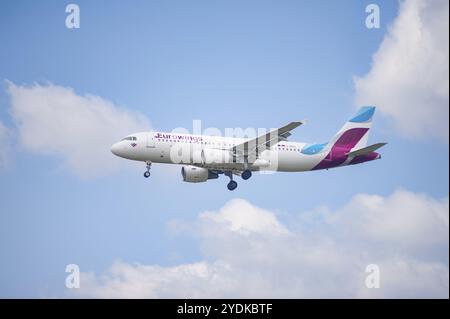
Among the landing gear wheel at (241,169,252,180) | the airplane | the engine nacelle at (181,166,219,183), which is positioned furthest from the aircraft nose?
the landing gear wheel at (241,169,252,180)

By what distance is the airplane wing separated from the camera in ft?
234

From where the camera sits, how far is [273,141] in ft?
242

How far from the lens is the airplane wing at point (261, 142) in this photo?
71231mm

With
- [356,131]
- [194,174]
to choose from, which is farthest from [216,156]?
[356,131]

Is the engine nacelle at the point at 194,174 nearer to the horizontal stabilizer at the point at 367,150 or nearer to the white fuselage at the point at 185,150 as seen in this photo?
the white fuselage at the point at 185,150

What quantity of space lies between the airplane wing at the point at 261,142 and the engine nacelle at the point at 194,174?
4.36 m

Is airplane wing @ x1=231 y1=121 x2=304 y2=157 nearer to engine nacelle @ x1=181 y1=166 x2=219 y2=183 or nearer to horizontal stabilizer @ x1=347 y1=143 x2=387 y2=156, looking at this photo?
engine nacelle @ x1=181 y1=166 x2=219 y2=183

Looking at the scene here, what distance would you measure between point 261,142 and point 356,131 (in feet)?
44.6

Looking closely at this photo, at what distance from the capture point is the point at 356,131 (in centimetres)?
8194
